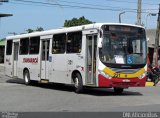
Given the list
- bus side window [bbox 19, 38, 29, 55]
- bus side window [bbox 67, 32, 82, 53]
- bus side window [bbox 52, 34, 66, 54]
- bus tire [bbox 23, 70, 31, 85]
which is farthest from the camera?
bus side window [bbox 19, 38, 29, 55]

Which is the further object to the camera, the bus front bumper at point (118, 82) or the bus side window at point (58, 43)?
the bus side window at point (58, 43)

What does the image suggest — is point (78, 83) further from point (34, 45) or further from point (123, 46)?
point (34, 45)

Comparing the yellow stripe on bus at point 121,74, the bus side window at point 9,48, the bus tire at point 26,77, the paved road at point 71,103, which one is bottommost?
the paved road at point 71,103

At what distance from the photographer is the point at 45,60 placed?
25297mm

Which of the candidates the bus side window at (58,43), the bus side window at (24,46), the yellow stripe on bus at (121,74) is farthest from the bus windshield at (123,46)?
the bus side window at (24,46)

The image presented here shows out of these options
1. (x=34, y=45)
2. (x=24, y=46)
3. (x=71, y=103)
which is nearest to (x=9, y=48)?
(x=24, y=46)

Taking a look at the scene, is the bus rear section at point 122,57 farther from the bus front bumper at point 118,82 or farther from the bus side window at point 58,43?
the bus side window at point 58,43

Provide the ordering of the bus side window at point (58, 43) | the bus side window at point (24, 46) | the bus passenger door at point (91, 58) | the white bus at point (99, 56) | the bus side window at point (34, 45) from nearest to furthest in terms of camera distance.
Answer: the white bus at point (99, 56) → the bus passenger door at point (91, 58) → the bus side window at point (58, 43) → the bus side window at point (34, 45) → the bus side window at point (24, 46)

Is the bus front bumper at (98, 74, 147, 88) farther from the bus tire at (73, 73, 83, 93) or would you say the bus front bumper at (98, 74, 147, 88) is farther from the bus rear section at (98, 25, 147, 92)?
the bus tire at (73, 73, 83, 93)

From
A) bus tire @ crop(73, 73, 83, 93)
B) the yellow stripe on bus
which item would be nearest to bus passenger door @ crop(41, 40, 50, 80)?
bus tire @ crop(73, 73, 83, 93)

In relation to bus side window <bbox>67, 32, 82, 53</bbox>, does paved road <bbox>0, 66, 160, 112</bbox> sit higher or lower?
lower

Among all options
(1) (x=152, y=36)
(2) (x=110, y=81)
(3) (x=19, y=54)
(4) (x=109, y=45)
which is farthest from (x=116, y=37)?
(1) (x=152, y=36)

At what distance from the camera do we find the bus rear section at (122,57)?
2047cm

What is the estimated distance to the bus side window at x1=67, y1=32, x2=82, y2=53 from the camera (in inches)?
866
